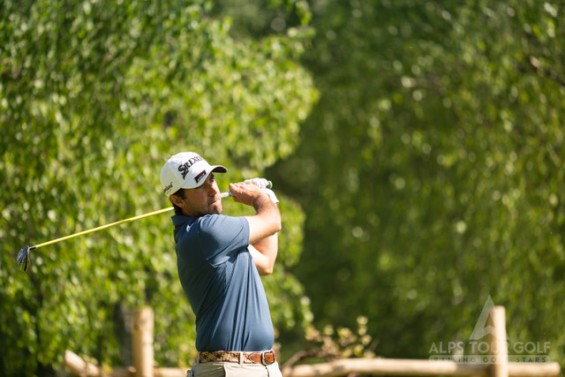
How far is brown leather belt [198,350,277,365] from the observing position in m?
4.84

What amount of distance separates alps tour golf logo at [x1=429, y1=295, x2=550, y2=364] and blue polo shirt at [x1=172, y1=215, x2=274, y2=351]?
291cm

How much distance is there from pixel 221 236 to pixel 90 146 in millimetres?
3887

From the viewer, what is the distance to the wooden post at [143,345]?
22.9 ft

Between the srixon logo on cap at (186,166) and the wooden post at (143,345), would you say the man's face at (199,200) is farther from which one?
the wooden post at (143,345)

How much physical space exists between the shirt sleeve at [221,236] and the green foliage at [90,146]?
3.34m

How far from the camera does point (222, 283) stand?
191 inches

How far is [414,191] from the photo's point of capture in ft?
45.2

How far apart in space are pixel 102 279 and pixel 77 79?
5.21ft

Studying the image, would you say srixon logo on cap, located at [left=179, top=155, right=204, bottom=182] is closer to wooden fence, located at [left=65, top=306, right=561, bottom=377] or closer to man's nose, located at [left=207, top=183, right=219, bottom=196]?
man's nose, located at [left=207, top=183, right=219, bottom=196]

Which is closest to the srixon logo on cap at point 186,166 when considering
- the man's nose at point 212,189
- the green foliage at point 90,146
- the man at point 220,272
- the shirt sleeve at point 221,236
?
the man at point 220,272

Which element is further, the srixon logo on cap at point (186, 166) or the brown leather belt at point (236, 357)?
the srixon logo on cap at point (186, 166)

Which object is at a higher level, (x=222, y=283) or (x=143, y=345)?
(x=222, y=283)

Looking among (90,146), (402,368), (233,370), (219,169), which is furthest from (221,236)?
(90,146)

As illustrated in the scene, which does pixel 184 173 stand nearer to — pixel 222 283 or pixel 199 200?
pixel 199 200
